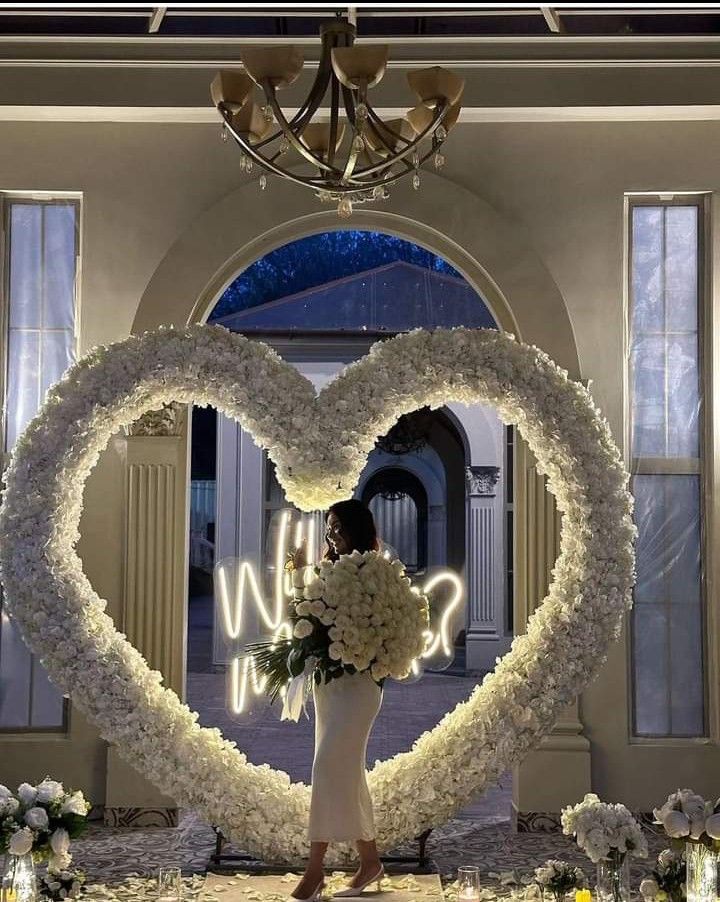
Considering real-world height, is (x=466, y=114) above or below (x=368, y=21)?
below

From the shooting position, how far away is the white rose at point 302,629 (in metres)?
4.96

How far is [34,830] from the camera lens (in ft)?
13.9

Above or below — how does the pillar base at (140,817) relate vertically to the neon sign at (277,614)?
below

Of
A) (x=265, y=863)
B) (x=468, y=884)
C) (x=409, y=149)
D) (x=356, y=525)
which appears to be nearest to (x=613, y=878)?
(x=468, y=884)

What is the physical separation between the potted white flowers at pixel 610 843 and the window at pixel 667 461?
8.61 feet

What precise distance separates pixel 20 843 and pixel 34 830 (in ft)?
0.41

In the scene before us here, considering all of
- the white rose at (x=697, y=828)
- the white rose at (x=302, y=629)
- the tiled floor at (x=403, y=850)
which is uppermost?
the white rose at (x=302, y=629)

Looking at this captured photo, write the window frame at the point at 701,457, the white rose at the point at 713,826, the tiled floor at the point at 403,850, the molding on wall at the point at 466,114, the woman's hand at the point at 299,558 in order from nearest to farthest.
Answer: the white rose at the point at 713,826 < the woman's hand at the point at 299,558 < the tiled floor at the point at 403,850 < the molding on wall at the point at 466,114 < the window frame at the point at 701,457

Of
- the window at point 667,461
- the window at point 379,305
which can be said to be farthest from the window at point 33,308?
the window at point 379,305

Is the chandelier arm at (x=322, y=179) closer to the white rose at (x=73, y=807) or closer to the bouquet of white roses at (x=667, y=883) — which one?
the white rose at (x=73, y=807)

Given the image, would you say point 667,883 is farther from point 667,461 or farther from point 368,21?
point 368,21

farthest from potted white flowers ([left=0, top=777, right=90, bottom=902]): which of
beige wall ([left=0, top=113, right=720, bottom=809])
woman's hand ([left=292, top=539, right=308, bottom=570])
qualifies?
beige wall ([left=0, top=113, right=720, bottom=809])

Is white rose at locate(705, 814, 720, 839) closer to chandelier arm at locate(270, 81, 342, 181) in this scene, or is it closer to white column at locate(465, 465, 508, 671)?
chandelier arm at locate(270, 81, 342, 181)

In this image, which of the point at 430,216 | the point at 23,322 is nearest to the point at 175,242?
the point at 23,322
